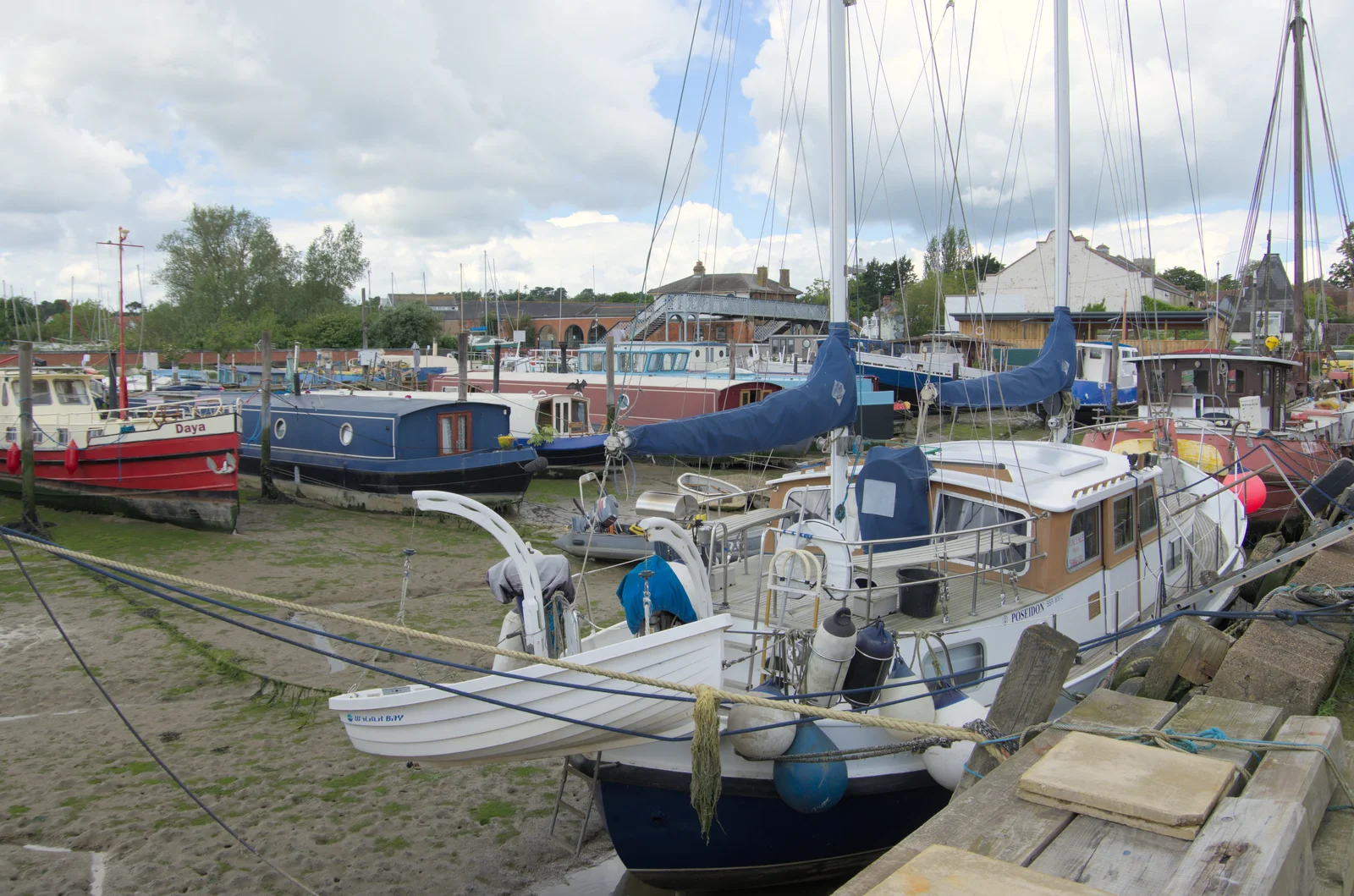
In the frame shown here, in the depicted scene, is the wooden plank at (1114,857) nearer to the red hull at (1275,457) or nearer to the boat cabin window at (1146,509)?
the boat cabin window at (1146,509)

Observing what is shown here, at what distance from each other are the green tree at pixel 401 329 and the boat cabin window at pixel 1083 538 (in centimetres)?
5602

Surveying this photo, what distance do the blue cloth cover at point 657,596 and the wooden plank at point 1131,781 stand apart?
2.92 m

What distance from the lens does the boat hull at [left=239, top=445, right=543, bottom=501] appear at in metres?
19.3

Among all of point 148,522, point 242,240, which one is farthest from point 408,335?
point 148,522

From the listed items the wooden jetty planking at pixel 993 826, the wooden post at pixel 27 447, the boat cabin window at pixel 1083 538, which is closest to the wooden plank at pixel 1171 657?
the wooden jetty planking at pixel 993 826

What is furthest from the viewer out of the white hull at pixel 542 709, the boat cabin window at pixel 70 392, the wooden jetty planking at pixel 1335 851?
the boat cabin window at pixel 70 392

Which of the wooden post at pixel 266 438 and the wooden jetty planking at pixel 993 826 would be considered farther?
the wooden post at pixel 266 438

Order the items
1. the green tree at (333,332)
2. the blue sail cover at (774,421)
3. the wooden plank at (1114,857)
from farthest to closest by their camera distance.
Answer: the green tree at (333,332), the blue sail cover at (774,421), the wooden plank at (1114,857)

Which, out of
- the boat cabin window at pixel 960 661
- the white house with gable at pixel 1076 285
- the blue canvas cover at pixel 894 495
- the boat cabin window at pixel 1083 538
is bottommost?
the boat cabin window at pixel 960 661

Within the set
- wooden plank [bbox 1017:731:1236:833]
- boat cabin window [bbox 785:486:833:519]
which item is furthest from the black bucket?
wooden plank [bbox 1017:731:1236:833]

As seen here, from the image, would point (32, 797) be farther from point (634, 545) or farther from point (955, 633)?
point (634, 545)

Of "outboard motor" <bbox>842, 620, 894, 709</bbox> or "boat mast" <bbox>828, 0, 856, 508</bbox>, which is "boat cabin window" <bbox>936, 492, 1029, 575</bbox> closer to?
"boat mast" <bbox>828, 0, 856, 508</bbox>

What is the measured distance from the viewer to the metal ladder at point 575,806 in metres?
5.63

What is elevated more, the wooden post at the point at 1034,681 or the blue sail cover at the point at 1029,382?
the blue sail cover at the point at 1029,382
